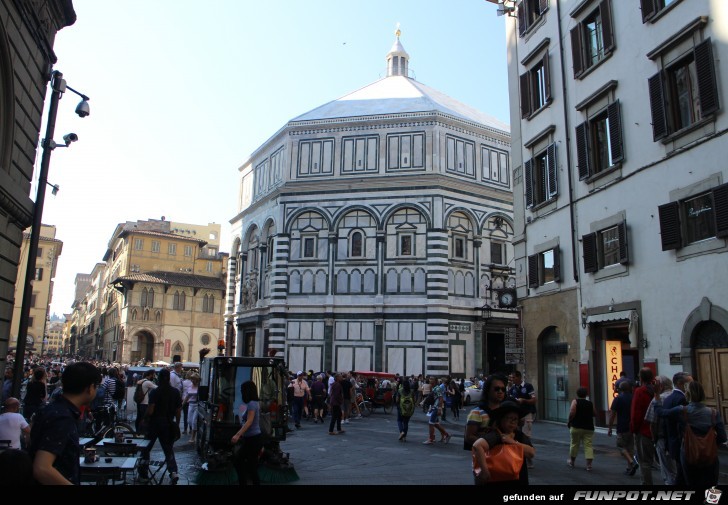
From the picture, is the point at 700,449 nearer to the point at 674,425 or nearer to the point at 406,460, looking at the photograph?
the point at 674,425

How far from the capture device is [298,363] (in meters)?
36.9

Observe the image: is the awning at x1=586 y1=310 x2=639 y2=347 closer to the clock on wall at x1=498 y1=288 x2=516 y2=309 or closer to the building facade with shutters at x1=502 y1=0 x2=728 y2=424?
the building facade with shutters at x1=502 y1=0 x2=728 y2=424

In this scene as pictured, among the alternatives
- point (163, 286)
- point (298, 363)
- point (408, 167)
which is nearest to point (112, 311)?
point (163, 286)

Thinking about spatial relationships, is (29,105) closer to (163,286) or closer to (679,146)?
(679,146)

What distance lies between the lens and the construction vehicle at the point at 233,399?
11.2m

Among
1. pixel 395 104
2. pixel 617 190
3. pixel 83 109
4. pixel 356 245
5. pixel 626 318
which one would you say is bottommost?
pixel 626 318

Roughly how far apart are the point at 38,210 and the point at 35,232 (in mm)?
503

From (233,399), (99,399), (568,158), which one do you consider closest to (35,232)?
(99,399)

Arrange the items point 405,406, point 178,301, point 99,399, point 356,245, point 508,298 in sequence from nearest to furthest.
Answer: point 99,399 < point 405,406 < point 508,298 < point 356,245 < point 178,301

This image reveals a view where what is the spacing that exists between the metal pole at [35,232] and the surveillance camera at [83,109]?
0.51 m

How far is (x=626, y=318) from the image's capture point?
16266 mm

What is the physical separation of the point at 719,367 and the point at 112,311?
72.6m

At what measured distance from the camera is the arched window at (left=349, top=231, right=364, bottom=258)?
122ft

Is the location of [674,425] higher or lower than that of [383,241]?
lower
